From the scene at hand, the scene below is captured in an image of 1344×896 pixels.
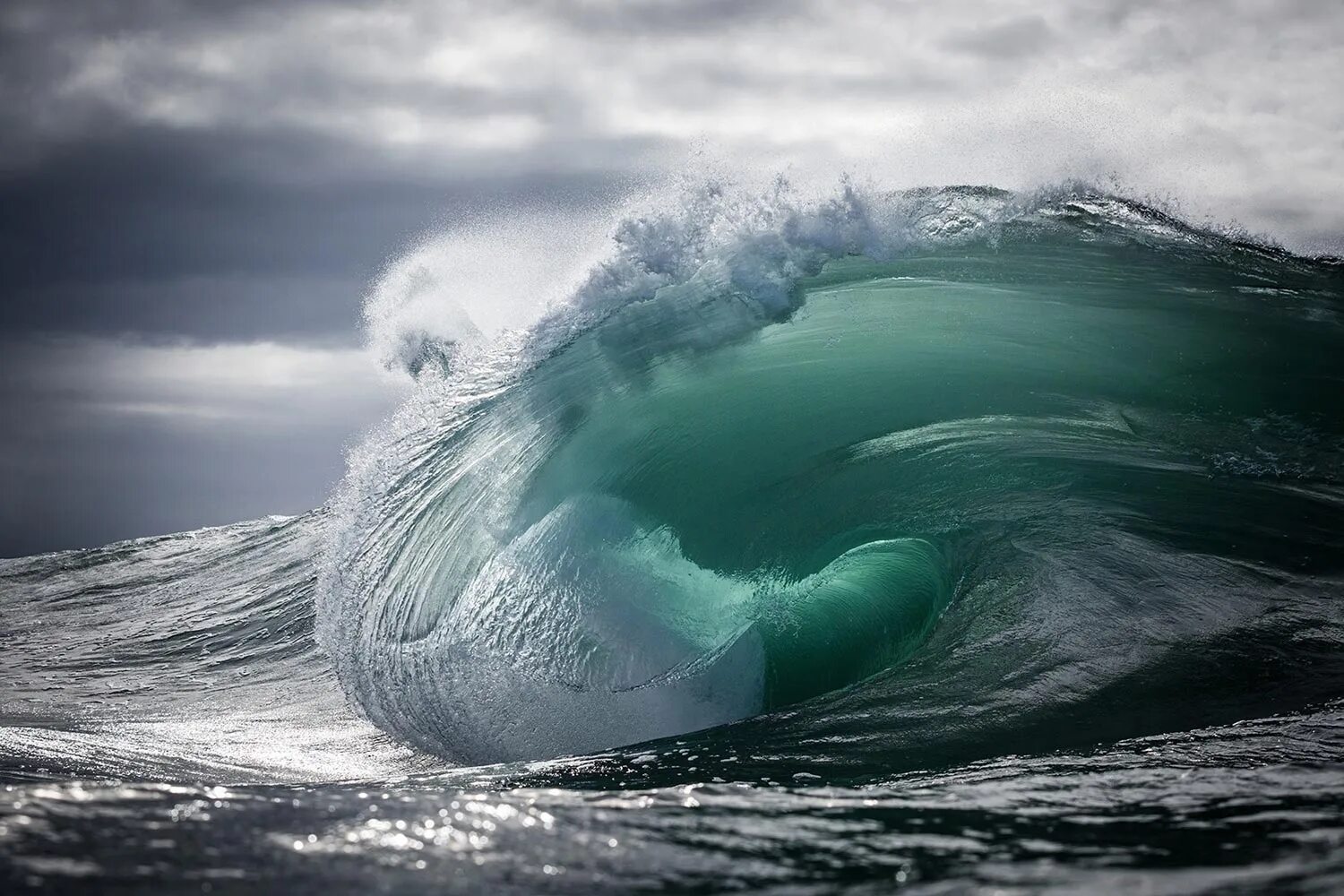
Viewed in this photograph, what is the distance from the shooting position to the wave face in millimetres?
5797

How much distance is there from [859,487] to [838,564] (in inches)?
25.0

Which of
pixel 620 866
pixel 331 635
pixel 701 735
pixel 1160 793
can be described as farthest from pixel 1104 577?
pixel 331 635

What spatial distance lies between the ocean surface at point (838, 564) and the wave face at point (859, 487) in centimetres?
3

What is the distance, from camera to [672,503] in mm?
7500

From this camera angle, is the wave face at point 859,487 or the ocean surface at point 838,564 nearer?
the ocean surface at point 838,564

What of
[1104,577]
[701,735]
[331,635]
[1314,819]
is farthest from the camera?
[331,635]

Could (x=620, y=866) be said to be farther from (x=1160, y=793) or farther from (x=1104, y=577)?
(x=1104, y=577)

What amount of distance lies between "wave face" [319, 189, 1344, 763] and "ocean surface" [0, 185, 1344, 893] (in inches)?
1.1

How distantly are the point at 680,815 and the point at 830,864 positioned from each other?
15.9 inches

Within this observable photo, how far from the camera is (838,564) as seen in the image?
707cm

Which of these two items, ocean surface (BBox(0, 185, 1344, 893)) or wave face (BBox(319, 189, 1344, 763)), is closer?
ocean surface (BBox(0, 185, 1344, 893))

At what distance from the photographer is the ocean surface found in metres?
3.89

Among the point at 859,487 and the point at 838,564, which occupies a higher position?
the point at 859,487

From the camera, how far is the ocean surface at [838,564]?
153 inches
